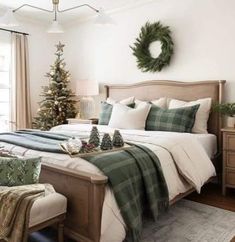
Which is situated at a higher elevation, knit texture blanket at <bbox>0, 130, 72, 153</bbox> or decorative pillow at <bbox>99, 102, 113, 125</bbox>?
decorative pillow at <bbox>99, 102, 113, 125</bbox>

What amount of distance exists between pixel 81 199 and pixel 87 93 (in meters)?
3.04

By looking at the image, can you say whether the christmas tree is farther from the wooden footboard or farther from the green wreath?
the wooden footboard

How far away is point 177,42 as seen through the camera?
13.2 ft

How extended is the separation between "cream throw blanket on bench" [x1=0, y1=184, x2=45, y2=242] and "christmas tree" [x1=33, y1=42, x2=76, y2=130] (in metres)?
Answer: 3.29

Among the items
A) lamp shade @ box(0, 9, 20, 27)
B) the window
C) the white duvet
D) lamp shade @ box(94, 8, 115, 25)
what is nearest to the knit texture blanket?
the white duvet

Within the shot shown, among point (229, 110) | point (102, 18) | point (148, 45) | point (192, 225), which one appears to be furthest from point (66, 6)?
point (192, 225)

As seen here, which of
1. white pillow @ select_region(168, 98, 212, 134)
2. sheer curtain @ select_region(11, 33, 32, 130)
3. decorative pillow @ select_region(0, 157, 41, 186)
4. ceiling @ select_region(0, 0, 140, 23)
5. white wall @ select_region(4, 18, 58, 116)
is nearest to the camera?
decorative pillow @ select_region(0, 157, 41, 186)

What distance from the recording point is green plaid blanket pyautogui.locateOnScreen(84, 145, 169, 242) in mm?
1860

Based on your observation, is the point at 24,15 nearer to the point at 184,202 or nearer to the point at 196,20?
the point at 196,20

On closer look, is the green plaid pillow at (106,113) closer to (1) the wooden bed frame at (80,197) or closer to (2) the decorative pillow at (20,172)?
(1) the wooden bed frame at (80,197)

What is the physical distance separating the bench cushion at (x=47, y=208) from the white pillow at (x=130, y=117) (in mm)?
1827

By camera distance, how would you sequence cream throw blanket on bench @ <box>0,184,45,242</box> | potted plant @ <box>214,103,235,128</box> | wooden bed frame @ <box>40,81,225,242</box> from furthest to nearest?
potted plant @ <box>214,103,235,128</box> → wooden bed frame @ <box>40,81,225,242</box> → cream throw blanket on bench @ <box>0,184,45,242</box>

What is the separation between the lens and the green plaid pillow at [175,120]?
11.1 ft

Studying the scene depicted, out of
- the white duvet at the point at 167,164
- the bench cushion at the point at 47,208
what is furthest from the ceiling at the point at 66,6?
the bench cushion at the point at 47,208
